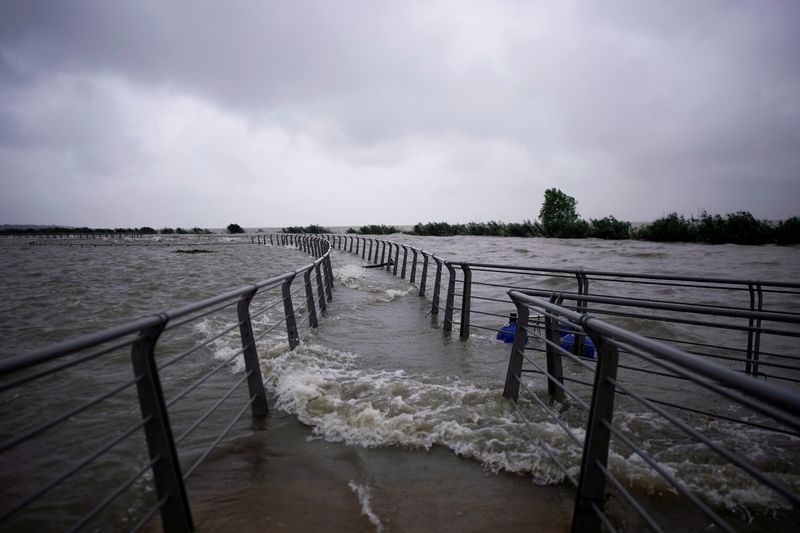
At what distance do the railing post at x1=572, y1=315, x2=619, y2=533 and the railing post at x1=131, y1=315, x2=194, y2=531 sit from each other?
1956 mm

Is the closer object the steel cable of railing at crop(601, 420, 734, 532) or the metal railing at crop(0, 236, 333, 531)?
the steel cable of railing at crop(601, 420, 734, 532)

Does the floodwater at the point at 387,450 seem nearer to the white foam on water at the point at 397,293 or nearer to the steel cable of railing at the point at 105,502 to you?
the steel cable of railing at the point at 105,502

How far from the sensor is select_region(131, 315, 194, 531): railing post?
2.00 metres

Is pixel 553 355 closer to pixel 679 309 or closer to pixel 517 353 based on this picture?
pixel 517 353

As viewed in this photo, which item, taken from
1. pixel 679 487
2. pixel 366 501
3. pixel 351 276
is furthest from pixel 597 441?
pixel 351 276

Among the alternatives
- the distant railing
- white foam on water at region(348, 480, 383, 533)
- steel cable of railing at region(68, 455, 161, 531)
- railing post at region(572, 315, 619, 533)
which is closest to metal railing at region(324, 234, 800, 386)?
the distant railing

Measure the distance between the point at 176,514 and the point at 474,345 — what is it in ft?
14.6

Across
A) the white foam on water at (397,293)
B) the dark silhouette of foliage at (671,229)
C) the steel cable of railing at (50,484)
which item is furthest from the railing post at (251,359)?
the dark silhouette of foliage at (671,229)

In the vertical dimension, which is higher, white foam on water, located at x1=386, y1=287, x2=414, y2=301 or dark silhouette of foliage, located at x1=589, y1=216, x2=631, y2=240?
dark silhouette of foliage, located at x1=589, y1=216, x2=631, y2=240

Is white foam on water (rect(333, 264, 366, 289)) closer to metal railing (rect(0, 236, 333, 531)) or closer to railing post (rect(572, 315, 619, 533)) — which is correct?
metal railing (rect(0, 236, 333, 531))

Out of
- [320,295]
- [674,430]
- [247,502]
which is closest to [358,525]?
[247,502]

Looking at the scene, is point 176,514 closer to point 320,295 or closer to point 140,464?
point 140,464

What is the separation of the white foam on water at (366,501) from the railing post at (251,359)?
4.31 ft

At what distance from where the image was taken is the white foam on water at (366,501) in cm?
231
